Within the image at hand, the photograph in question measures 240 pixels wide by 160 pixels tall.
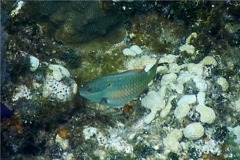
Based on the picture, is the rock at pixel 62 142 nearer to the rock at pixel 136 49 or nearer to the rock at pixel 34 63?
the rock at pixel 34 63

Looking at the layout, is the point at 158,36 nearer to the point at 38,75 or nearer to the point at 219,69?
the point at 219,69

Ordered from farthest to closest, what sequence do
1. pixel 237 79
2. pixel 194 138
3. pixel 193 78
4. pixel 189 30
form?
1. pixel 189 30
2. pixel 237 79
3. pixel 193 78
4. pixel 194 138

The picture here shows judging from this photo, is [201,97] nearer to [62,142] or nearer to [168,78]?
[168,78]

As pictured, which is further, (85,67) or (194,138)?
(85,67)

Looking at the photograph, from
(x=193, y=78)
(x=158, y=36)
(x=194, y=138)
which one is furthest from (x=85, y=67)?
(x=194, y=138)

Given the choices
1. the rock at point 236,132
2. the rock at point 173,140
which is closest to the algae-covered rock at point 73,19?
the rock at point 173,140

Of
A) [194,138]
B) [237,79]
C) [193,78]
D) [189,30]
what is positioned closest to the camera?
[194,138]

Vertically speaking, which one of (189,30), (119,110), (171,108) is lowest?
(119,110)
